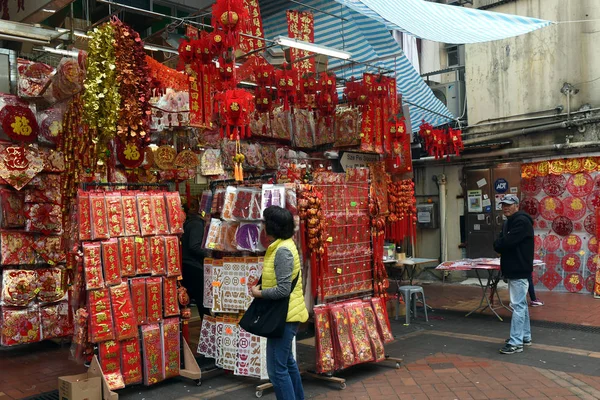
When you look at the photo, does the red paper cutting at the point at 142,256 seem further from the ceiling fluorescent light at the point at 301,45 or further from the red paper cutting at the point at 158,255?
the ceiling fluorescent light at the point at 301,45

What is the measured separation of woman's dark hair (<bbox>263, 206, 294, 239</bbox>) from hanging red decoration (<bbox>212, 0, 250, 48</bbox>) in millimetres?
2132

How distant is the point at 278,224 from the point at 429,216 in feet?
28.5

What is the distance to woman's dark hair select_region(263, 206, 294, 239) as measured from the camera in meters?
3.89

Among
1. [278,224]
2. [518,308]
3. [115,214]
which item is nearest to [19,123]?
[115,214]

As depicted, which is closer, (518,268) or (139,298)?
(139,298)

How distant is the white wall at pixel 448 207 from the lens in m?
11.7

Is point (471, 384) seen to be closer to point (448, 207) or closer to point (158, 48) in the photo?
point (158, 48)

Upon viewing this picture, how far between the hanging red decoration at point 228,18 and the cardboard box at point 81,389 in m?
3.33

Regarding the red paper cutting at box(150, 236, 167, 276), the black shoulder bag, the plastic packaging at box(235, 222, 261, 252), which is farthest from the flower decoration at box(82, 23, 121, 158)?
the black shoulder bag

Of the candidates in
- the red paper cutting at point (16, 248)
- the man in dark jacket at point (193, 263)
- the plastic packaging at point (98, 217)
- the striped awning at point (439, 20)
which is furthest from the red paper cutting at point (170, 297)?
the striped awning at point (439, 20)

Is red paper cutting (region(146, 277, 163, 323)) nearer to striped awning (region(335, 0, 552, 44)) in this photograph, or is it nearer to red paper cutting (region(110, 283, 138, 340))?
red paper cutting (region(110, 283, 138, 340))

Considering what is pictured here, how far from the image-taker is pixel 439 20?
6477 millimetres

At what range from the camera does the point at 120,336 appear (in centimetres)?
473

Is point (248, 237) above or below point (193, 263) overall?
above
